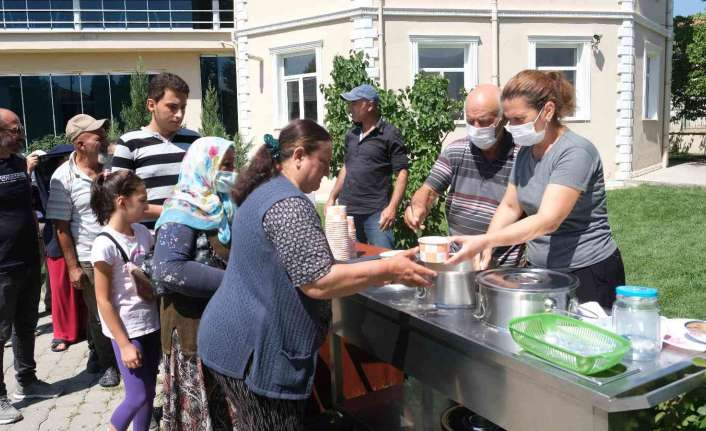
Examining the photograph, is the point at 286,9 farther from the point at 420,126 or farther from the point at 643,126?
the point at 643,126

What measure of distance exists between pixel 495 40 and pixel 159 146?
34.8 feet

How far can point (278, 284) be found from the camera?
1.88 metres

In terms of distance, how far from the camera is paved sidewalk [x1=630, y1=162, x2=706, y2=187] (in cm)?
1278

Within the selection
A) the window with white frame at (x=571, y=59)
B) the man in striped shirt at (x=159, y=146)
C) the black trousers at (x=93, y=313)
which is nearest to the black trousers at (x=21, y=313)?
the black trousers at (x=93, y=313)

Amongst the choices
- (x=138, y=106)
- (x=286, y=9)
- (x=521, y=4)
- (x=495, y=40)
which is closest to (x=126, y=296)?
(x=495, y=40)

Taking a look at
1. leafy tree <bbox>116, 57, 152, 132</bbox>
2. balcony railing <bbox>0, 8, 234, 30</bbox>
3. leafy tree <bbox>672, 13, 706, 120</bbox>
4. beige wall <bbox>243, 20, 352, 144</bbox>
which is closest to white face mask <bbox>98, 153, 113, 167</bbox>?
beige wall <bbox>243, 20, 352, 144</bbox>

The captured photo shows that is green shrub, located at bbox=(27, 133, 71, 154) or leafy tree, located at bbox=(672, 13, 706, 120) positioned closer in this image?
leafy tree, located at bbox=(672, 13, 706, 120)

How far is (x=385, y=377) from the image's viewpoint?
352 cm

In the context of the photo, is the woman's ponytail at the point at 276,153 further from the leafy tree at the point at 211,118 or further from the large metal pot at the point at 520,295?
the leafy tree at the point at 211,118

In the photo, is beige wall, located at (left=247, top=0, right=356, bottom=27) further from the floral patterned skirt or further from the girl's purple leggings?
the floral patterned skirt

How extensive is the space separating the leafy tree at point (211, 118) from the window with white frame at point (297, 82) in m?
2.00

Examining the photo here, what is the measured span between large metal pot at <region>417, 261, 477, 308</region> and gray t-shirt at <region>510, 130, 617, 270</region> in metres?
0.46

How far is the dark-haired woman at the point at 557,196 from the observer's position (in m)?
2.30

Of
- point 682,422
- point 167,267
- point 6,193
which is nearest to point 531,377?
point 682,422
